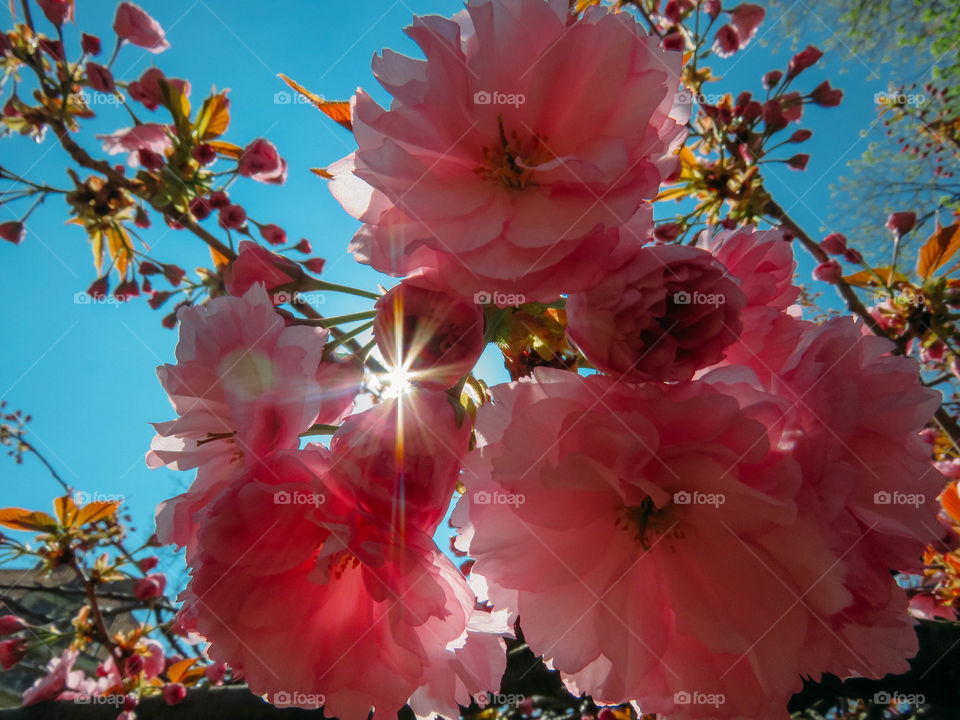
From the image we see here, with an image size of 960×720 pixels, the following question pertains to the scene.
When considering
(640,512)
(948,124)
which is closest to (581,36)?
(640,512)

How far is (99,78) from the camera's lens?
6.47ft

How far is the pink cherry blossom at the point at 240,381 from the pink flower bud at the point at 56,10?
2136mm

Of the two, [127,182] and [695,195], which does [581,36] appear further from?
[127,182]

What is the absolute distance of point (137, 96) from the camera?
1.93m

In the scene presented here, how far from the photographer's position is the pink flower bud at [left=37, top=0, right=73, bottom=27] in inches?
78.8

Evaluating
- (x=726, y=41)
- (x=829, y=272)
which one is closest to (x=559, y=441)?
(x=829, y=272)

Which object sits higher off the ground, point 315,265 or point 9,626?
point 315,265

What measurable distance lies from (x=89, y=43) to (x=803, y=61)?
9.65ft

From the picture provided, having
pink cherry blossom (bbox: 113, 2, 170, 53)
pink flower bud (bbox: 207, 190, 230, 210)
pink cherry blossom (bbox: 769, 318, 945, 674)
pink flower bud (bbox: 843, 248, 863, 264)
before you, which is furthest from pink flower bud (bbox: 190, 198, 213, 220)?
pink flower bud (bbox: 843, 248, 863, 264)

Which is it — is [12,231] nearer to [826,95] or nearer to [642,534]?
[642,534]

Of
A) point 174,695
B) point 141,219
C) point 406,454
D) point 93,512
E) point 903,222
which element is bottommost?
point 174,695

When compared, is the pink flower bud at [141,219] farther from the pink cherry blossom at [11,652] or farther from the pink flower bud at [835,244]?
the pink flower bud at [835,244]

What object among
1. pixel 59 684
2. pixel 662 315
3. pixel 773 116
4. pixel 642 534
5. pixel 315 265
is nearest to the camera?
pixel 662 315

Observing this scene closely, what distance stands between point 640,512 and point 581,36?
2.06 feet
